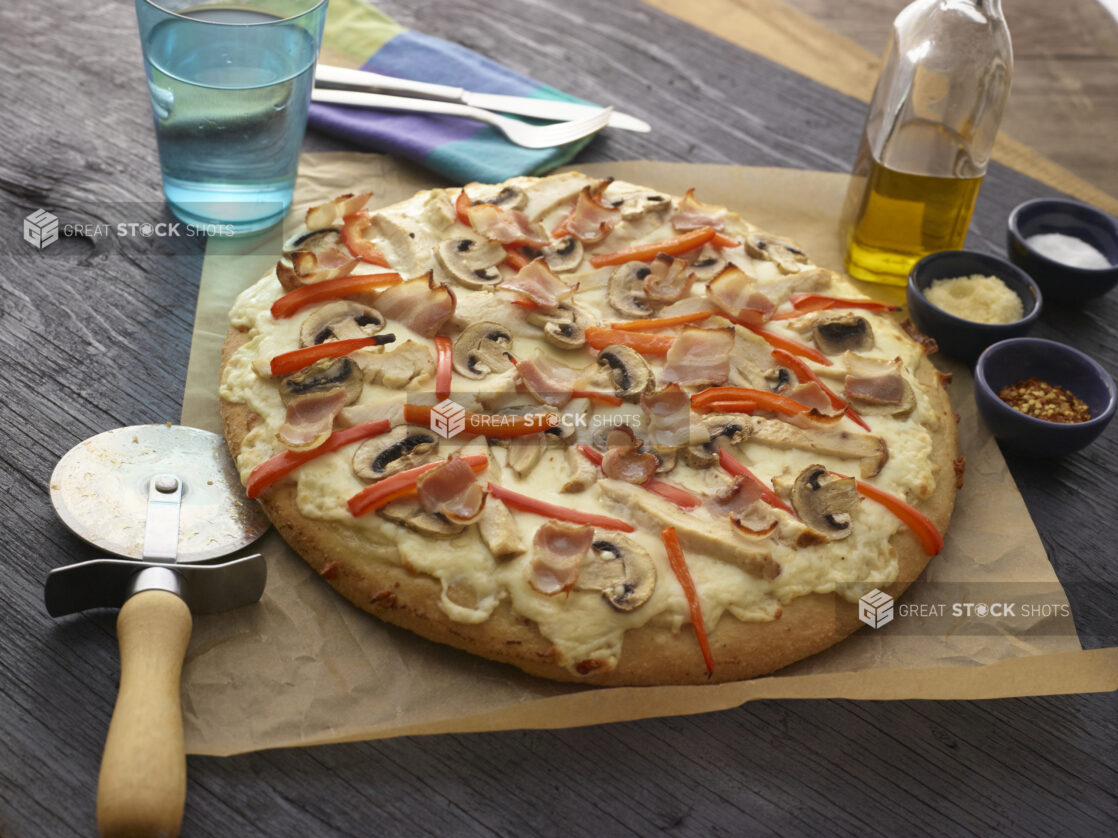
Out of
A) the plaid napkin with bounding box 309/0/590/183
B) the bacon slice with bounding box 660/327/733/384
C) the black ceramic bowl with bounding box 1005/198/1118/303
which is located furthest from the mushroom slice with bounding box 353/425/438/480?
the black ceramic bowl with bounding box 1005/198/1118/303

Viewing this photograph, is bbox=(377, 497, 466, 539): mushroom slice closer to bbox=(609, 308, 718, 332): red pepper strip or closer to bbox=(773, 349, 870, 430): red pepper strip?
bbox=(609, 308, 718, 332): red pepper strip

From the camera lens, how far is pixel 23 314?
3.32m

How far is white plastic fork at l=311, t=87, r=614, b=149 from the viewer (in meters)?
4.18

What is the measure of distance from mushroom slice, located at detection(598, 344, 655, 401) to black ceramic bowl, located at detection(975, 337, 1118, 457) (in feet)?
3.54

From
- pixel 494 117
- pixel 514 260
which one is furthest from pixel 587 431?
pixel 494 117

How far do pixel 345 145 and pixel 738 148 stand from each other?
1.65 metres

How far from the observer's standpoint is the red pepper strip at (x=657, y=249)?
3443 millimetres

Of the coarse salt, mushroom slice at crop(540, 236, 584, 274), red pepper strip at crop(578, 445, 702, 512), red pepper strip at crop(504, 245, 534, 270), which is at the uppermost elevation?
the coarse salt

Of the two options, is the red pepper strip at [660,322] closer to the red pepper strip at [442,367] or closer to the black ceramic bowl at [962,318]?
the red pepper strip at [442,367]

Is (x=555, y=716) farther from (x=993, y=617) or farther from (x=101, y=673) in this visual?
(x=993, y=617)

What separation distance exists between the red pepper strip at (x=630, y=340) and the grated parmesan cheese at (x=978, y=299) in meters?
1.09

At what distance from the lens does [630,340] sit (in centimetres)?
313

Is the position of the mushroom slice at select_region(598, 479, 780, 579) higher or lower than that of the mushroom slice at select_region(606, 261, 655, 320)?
lower

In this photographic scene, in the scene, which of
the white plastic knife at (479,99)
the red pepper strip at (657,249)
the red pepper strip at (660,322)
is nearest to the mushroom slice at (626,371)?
the red pepper strip at (660,322)
